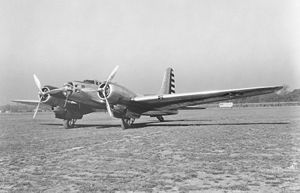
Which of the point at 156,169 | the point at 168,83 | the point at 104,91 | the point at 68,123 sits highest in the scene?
the point at 168,83

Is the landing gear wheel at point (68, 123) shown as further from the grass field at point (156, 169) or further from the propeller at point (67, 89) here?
the grass field at point (156, 169)

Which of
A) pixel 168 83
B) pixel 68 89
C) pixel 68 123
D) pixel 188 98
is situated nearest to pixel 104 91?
pixel 68 89

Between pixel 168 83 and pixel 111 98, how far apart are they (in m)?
11.1

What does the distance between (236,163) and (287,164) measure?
1099 mm

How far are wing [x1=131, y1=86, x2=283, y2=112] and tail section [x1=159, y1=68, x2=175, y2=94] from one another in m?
6.25

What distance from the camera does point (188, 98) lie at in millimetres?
20688

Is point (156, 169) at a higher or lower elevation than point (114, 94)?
lower

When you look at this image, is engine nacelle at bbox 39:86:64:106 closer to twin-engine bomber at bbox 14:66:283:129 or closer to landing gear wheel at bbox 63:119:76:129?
twin-engine bomber at bbox 14:66:283:129

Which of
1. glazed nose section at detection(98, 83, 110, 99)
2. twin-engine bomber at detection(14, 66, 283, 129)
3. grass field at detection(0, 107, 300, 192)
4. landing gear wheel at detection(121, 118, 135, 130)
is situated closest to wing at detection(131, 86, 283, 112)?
twin-engine bomber at detection(14, 66, 283, 129)

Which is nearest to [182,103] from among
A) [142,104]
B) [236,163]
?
[142,104]

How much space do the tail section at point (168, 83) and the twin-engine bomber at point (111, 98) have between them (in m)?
6.81

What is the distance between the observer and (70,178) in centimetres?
610

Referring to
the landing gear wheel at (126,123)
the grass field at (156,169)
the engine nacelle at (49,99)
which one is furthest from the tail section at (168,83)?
the grass field at (156,169)

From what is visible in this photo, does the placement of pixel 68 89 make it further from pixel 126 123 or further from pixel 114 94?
pixel 126 123
